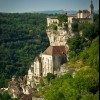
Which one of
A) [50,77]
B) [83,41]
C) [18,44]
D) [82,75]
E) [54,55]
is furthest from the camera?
[18,44]

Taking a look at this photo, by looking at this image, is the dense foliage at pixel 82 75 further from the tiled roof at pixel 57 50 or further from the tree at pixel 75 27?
the tiled roof at pixel 57 50

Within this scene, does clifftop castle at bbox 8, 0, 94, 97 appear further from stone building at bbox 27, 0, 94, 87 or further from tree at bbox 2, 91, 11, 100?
tree at bbox 2, 91, 11, 100

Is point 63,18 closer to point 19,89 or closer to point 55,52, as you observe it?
point 55,52

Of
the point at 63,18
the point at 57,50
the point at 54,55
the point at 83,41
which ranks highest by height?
the point at 63,18

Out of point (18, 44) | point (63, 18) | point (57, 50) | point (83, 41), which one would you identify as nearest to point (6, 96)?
point (57, 50)

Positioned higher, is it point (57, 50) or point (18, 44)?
point (57, 50)

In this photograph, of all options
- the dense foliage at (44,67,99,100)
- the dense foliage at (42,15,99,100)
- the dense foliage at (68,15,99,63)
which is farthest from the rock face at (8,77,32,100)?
the dense foliage at (44,67,99,100)

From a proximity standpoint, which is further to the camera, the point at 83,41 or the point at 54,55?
the point at 54,55

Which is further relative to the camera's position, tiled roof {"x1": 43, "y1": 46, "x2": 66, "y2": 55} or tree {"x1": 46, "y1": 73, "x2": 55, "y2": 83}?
tiled roof {"x1": 43, "y1": 46, "x2": 66, "y2": 55}

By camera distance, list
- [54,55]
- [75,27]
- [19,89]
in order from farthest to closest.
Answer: [19,89]
[75,27]
[54,55]
